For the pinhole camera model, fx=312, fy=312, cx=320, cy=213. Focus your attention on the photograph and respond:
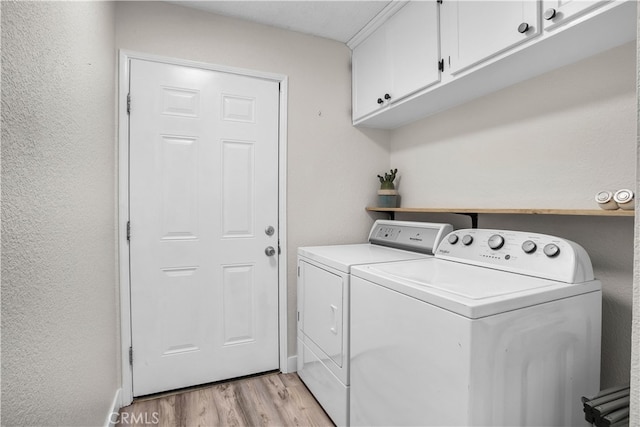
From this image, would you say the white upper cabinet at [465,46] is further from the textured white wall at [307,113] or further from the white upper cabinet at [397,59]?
the textured white wall at [307,113]

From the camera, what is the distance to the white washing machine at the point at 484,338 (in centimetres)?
91

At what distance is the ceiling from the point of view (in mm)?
1966

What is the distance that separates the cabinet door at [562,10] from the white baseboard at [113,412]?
103 inches

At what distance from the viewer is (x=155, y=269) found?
197 cm

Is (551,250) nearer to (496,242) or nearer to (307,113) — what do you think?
(496,242)

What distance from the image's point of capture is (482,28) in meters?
1.40

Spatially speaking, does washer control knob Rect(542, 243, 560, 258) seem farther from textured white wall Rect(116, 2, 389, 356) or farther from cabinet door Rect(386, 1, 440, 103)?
textured white wall Rect(116, 2, 389, 356)

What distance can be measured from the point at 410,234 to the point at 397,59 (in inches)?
43.1

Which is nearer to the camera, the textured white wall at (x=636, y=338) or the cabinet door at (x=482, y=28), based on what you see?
the textured white wall at (x=636, y=338)

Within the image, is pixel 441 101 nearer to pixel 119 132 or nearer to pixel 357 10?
pixel 357 10

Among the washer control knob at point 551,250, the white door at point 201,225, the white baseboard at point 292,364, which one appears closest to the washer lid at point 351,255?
the white door at point 201,225

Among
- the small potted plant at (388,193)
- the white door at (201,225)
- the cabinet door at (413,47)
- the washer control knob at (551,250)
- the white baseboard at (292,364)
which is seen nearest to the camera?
the washer control knob at (551,250)

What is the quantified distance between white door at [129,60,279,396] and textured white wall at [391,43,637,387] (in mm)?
1291

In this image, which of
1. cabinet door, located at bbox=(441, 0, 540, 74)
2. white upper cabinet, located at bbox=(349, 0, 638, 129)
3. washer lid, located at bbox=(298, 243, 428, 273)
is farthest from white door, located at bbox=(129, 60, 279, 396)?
cabinet door, located at bbox=(441, 0, 540, 74)
